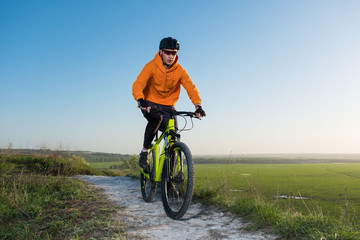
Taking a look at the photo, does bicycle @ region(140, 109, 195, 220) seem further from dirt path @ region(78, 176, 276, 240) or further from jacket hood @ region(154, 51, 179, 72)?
jacket hood @ region(154, 51, 179, 72)

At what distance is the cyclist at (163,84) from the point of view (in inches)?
163

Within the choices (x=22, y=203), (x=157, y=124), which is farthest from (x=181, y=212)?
(x=22, y=203)

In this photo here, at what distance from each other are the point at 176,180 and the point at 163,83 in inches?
64.1

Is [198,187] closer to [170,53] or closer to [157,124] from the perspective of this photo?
[157,124]

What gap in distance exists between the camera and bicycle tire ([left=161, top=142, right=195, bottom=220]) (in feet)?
11.5

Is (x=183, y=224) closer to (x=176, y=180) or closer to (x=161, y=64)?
(x=176, y=180)

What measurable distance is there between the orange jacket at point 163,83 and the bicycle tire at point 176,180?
101 centimetres

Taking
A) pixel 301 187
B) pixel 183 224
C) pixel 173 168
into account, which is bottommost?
pixel 301 187

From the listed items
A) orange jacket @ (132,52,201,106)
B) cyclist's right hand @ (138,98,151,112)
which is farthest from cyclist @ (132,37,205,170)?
cyclist's right hand @ (138,98,151,112)

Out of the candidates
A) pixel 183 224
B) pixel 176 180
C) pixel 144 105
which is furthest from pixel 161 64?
pixel 183 224

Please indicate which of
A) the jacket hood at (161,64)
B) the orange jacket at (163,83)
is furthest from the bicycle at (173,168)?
the jacket hood at (161,64)

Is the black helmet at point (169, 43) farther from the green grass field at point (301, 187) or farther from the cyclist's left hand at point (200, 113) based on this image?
the green grass field at point (301, 187)

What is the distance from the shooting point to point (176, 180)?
12.6ft

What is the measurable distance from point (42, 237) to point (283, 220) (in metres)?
2.71
